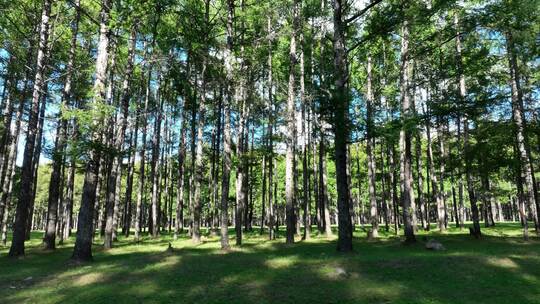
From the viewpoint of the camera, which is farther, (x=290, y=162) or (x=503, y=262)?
(x=290, y=162)

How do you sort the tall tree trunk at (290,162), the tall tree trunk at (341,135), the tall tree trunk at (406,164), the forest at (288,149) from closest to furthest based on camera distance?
1. the forest at (288,149)
2. the tall tree trunk at (341,135)
3. the tall tree trunk at (406,164)
4. the tall tree trunk at (290,162)

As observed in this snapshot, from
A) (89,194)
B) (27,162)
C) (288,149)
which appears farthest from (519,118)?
(27,162)

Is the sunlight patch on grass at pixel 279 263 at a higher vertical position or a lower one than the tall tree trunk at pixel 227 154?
lower

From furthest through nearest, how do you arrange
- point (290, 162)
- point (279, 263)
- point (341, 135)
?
point (290, 162)
point (341, 135)
point (279, 263)

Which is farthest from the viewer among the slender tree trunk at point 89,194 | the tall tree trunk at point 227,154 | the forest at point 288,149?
the tall tree trunk at point 227,154

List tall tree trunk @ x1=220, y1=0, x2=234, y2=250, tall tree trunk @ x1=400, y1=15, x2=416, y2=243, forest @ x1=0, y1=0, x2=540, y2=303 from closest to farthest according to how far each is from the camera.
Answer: forest @ x1=0, y1=0, x2=540, y2=303, tall tree trunk @ x1=220, y1=0, x2=234, y2=250, tall tree trunk @ x1=400, y1=15, x2=416, y2=243

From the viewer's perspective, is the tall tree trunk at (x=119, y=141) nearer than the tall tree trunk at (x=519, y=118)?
Yes

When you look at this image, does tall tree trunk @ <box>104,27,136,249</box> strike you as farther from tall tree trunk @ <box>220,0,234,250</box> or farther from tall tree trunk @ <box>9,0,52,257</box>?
tall tree trunk @ <box>220,0,234,250</box>

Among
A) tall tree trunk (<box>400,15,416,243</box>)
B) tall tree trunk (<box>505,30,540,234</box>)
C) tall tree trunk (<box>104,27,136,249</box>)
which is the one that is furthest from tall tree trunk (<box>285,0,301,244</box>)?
tall tree trunk (<box>505,30,540,234</box>)

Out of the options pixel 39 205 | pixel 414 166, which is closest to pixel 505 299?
pixel 414 166

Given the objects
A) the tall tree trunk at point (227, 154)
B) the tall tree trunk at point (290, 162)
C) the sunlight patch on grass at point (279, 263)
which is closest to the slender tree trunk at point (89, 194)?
the tall tree trunk at point (227, 154)

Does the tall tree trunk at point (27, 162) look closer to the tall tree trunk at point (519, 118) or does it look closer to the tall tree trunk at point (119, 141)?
the tall tree trunk at point (119, 141)

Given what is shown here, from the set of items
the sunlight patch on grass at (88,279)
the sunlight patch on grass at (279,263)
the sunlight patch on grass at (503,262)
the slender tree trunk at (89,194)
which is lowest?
the sunlight patch on grass at (88,279)

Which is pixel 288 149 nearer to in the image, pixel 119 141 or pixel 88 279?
pixel 119 141
